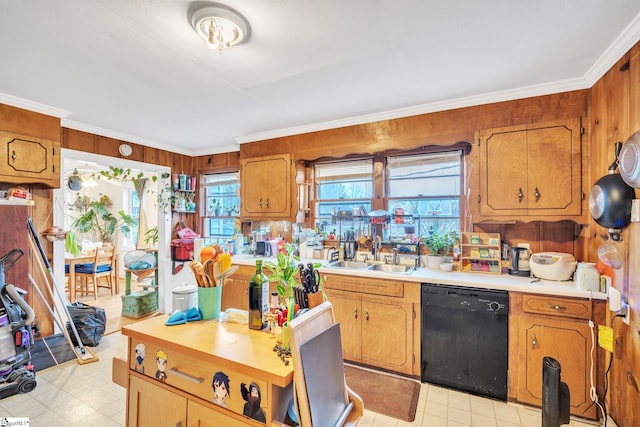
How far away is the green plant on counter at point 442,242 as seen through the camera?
292cm

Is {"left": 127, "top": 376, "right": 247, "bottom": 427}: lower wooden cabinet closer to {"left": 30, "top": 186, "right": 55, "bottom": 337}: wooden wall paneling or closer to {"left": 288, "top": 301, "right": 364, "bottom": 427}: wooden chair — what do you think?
{"left": 288, "top": 301, "right": 364, "bottom": 427}: wooden chair

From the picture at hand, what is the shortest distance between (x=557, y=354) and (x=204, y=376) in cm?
238

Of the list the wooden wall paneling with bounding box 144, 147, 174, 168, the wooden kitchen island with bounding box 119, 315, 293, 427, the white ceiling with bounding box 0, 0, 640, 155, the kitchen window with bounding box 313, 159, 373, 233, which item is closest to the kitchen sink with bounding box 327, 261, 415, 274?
the kitchen window with bounding box 313, 159, 373, 233

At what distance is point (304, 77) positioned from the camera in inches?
91.3

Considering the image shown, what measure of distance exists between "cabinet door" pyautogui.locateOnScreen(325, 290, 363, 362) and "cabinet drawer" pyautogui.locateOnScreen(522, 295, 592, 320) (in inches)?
52.3

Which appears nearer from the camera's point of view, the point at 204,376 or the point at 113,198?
the point at 204,376

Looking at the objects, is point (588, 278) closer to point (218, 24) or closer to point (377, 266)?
point (377, 266)

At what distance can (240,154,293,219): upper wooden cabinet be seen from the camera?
362cm

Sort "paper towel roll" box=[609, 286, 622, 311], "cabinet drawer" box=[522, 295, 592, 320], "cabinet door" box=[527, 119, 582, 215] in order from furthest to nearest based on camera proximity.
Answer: "cabinet door" box=[527, 119, 582, 215], "cabinet drawer" box=[522, 295, 592, 320], "paper towel roll" box=[609, 286, 622, 311]

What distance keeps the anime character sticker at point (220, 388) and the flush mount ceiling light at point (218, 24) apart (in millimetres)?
1720

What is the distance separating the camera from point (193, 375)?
4.09 feet

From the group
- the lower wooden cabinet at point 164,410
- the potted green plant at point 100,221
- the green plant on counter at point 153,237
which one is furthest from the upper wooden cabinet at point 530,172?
the potted green plant at point 100,221

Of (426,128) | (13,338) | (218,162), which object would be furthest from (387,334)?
(218,162)

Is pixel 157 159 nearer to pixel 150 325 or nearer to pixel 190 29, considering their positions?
pixel 190 29
